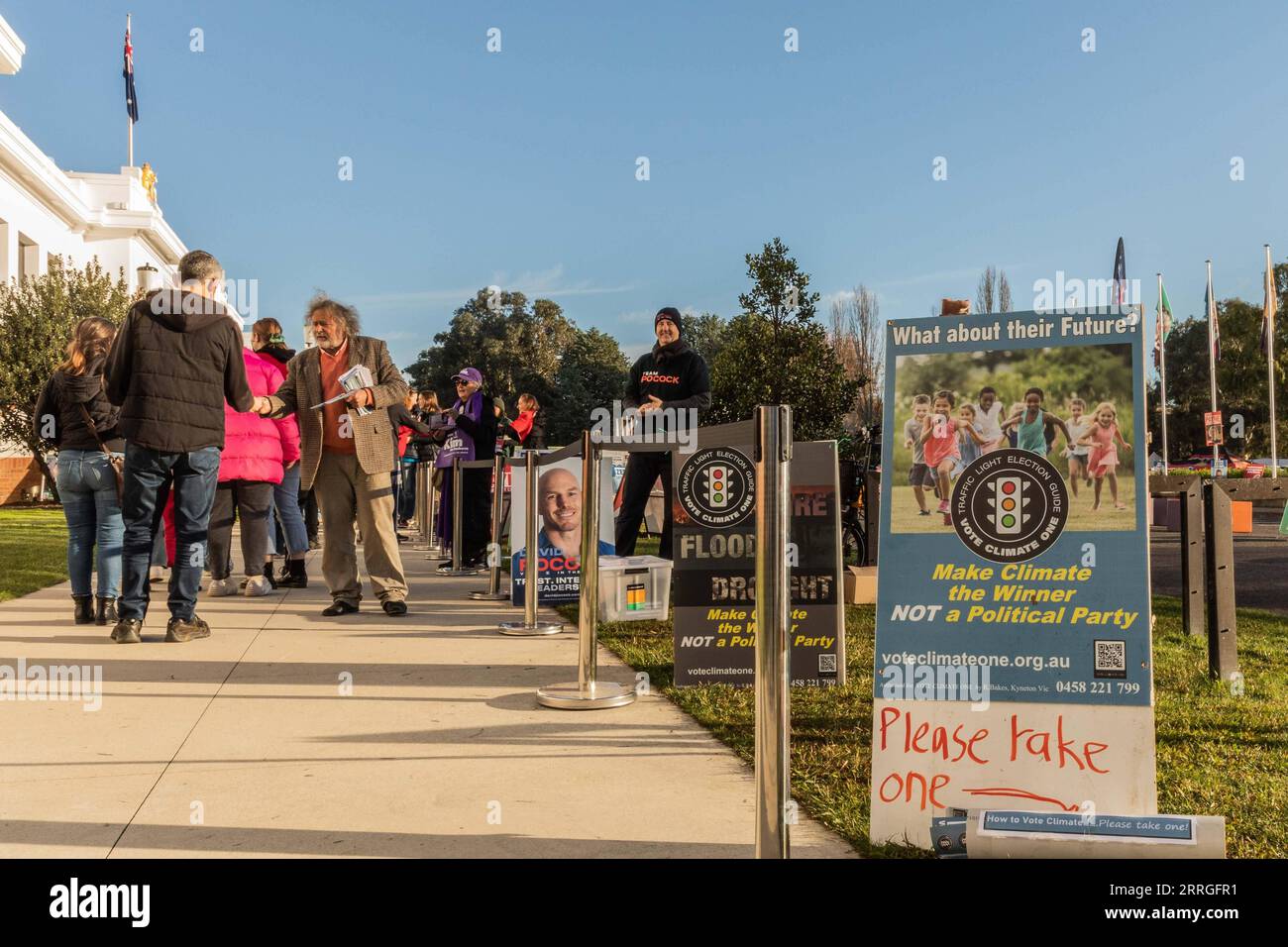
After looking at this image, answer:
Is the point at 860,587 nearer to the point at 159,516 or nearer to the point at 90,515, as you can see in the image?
the point at 159,516

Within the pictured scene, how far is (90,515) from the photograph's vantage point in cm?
728

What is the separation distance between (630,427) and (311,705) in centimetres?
350

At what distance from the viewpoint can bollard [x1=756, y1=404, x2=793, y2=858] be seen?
2.67m

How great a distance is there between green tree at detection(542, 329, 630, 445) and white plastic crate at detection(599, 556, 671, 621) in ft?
167

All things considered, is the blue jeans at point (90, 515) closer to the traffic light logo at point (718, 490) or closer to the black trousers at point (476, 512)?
the black trousers at point (476, 512)

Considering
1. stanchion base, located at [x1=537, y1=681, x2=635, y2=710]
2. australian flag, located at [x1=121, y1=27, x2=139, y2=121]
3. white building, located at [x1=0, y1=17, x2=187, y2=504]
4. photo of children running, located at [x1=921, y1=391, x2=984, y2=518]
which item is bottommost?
stanchion base, located at [x1=537, y1=681, x2=635, y2=710]

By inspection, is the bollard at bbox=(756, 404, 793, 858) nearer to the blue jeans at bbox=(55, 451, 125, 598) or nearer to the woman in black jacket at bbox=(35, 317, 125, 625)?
the woman in black jacket at bbox=(35, 317, 125, 625)

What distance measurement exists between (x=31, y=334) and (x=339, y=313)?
101 ft

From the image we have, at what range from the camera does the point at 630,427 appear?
7840 millimetres

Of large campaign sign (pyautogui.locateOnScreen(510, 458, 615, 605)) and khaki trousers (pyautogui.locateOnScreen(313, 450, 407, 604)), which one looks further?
large campaign sign (pyautogui.locateOnScreen(510, 458, 615, 605))

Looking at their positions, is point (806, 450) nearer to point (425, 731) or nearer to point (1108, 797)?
point (425, 731)

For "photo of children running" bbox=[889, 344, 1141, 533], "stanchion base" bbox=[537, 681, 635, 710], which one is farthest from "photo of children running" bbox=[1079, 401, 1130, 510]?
"stanchion base" bbox=[537, 681, 635, 710]

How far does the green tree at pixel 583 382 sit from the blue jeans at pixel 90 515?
2011 inches
